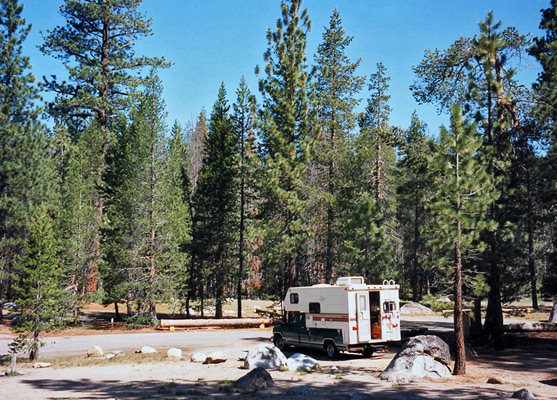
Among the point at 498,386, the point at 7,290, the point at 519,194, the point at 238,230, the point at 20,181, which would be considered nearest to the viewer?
the point at 498,386

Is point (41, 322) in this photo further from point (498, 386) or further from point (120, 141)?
point (120, 141)

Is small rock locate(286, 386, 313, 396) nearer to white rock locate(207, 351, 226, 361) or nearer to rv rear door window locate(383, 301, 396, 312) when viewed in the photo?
white rock locate(207, 351, 226, 361)

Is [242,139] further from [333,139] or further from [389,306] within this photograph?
[389,306]

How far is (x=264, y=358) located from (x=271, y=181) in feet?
50.5

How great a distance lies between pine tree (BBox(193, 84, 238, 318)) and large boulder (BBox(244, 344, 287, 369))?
68.2 ft

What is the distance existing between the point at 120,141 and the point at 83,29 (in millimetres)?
12296

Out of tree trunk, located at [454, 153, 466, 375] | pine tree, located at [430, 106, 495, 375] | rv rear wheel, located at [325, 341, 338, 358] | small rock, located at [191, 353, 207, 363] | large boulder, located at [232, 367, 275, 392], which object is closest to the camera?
large boulder, located at [232, 367, 275, 392]

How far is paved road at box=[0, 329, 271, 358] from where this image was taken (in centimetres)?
2258

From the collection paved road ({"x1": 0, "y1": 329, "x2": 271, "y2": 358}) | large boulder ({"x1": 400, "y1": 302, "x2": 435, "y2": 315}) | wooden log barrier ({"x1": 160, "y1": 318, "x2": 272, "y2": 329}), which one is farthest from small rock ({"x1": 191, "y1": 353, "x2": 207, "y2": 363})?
large boulder ({"x1": 400, "y1": 302, "x2": 435, "y2": 315})

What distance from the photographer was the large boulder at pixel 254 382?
1311cm

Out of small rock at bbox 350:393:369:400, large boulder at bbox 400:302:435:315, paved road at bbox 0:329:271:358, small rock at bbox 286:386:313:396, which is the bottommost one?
large boulder at bbox 400:302:435:315

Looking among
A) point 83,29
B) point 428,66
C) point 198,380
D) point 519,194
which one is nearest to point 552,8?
point 428,66

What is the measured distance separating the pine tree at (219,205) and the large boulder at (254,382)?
80.0 feet

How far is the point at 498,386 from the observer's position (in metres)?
13.4
